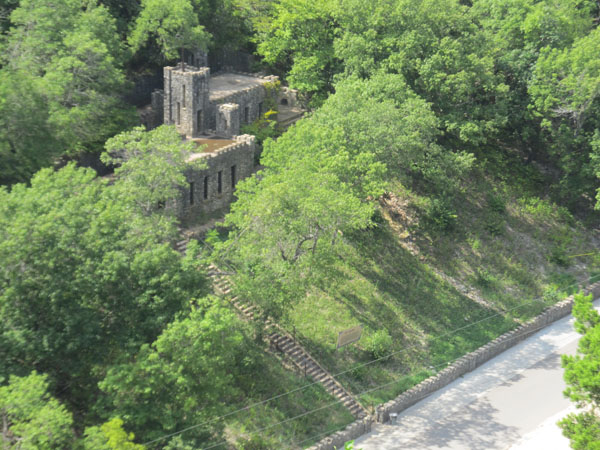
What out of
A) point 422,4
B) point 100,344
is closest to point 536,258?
point 422,4

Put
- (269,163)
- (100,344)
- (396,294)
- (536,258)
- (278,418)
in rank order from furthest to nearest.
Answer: (536,258) < (396,294) < (269,163) < (278,418) < (100,344)

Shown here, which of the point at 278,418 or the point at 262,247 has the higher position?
the point at 262,247

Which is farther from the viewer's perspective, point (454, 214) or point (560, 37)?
point (560, 37)

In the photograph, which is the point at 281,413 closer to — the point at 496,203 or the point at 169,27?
the point at 496,203

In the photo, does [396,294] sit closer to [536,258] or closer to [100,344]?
[536,258]

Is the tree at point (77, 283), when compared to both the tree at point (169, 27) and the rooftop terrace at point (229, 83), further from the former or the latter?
the rooftop terrace at point (229, 83)

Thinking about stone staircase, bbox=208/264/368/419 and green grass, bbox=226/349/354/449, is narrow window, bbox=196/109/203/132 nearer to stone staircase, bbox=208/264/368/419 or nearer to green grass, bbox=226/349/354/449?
stone staircase, bbox=208/264/368/419
